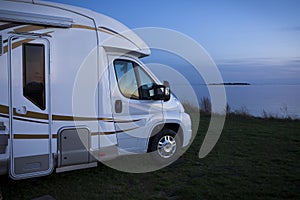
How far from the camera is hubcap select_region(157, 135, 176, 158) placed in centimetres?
614

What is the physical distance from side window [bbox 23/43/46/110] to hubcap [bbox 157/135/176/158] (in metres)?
2.61

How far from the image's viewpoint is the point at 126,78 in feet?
18.5

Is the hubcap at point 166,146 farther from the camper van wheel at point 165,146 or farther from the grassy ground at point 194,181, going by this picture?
the grassy ground at point 194,181

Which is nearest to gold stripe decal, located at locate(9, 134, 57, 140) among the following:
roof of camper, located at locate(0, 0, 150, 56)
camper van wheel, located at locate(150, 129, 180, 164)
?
roof of camper, located at locate(0, 0, 150, 56)

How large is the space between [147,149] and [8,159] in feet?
8.68

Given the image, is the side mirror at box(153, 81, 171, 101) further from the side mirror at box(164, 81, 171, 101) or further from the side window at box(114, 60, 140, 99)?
the side window at box(114, 60, 140, 99)

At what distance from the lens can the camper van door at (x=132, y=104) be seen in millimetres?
5371

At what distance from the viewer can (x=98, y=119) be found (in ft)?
16.3

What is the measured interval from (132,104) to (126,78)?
1.68 feet

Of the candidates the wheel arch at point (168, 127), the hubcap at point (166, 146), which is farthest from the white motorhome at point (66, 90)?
the hubcap at point (166, 146)

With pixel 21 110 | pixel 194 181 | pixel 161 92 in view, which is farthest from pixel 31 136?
pixel 194 181

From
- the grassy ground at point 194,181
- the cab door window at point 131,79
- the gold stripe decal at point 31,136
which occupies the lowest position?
the grassy ground at point 194,181

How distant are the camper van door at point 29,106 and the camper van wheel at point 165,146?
7.30 ft

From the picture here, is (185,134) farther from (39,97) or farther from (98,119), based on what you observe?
(39,97)
